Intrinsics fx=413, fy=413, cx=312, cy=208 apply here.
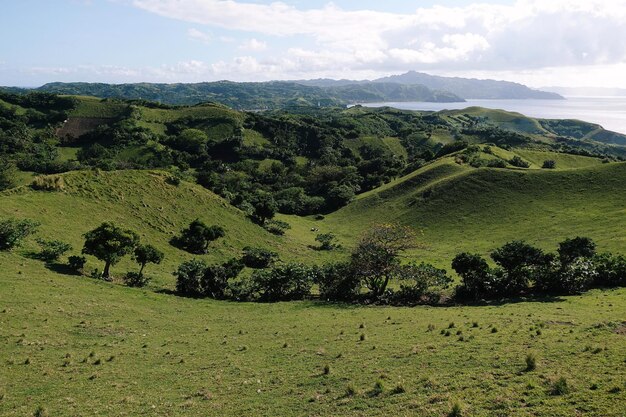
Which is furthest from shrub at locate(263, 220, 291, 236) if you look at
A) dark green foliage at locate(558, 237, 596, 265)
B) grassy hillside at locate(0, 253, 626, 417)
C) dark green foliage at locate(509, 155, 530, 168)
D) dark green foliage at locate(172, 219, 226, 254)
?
dark green foliage at locate(509, 155, 530, 168)

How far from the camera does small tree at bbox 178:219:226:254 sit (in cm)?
6588

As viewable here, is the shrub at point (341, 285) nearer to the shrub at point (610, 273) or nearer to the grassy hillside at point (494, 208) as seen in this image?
the grassy hillside at point (494, 208)

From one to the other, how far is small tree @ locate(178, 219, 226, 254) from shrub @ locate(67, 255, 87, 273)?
65.8 ft

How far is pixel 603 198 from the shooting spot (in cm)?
8738

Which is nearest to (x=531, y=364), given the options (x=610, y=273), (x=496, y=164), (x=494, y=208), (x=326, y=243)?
(x=610, y=273)

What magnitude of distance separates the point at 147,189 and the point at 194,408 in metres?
65.6

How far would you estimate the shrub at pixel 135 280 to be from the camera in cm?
4719

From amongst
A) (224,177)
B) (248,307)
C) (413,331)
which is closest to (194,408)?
(413,331)

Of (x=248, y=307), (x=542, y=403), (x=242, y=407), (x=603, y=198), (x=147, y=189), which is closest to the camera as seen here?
(x=542, y=403)

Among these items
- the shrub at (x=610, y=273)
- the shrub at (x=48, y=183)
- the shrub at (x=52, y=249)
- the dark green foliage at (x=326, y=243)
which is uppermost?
the shrub at (x=48, y=183)

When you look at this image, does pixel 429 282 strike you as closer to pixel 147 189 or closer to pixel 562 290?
pixel 562 290

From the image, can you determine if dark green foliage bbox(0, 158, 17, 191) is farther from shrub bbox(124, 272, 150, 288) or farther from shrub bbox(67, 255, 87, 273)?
shrub bbox(124, 272, 150, 288)

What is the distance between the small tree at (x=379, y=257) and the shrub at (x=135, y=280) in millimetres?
24604

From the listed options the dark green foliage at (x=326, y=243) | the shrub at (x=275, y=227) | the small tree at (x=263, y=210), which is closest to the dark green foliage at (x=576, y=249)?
the dark green foliage at (x=326, y=243)
